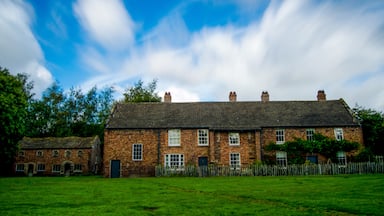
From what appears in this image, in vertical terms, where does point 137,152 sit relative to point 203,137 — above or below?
below

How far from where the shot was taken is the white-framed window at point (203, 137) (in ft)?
121

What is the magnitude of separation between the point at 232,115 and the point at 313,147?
991 centimetres

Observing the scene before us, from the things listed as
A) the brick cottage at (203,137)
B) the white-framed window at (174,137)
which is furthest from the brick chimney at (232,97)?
the white-framed window at (174,137)

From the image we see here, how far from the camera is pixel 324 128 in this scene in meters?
36.8

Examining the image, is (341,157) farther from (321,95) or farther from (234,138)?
(234,138)

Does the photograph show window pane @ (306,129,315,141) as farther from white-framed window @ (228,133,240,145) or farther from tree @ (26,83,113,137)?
tree @ (26,83,113,137)

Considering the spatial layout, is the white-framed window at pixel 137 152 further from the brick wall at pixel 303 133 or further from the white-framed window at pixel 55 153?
the white-framed window at pixel 55 153

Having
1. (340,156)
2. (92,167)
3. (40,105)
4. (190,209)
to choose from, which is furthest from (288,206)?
(40,105)

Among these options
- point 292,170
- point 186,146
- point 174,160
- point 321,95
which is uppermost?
point 321,95

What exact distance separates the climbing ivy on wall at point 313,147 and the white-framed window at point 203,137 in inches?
268

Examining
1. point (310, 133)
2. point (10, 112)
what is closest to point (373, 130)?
point (310, 133)

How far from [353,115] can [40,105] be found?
5677cm

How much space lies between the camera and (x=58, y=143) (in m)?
53.5

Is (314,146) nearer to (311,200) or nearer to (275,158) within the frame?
(275,158)
